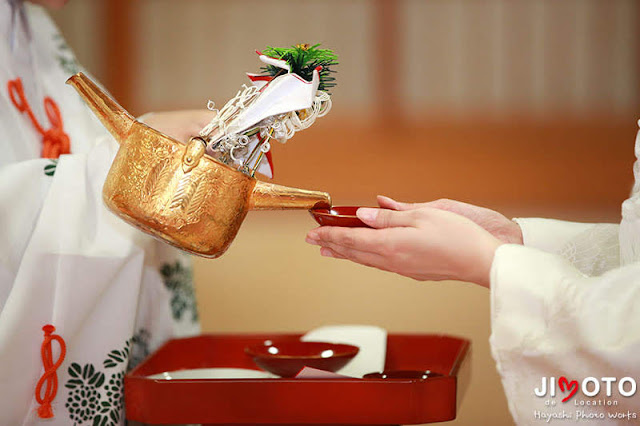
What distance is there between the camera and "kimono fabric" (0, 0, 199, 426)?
2.91 feet

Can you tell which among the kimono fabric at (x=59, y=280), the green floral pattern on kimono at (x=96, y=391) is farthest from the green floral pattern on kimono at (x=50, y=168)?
the green floral pattern on kimono at (x=96, y=391)

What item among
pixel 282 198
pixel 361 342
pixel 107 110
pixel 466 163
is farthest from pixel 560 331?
pixel 466 163

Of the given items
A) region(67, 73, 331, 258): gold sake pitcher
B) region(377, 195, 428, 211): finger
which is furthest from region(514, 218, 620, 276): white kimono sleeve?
region(67, 73, 331, 258): gold sake pitcher

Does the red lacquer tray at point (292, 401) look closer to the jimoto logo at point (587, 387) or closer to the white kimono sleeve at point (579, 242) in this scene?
the jimoto logo at point (587, 387)

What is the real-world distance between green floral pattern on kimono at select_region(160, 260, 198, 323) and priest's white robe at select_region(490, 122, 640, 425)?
0.61 meters

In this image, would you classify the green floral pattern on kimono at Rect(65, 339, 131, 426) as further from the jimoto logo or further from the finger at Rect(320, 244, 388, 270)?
the jimoto logo

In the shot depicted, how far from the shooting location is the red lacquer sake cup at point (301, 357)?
91 centimetres

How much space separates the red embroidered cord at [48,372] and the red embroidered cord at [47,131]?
0.96ft

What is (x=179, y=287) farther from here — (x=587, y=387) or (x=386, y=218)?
(x=587, y=387)

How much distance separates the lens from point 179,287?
1.20 metres

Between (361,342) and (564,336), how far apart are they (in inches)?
17.7

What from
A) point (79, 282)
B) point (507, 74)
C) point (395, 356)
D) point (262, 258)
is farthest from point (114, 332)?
point (507, 74)

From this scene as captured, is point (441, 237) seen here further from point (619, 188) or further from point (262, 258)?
point (619, 188)

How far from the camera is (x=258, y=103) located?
0.77m
